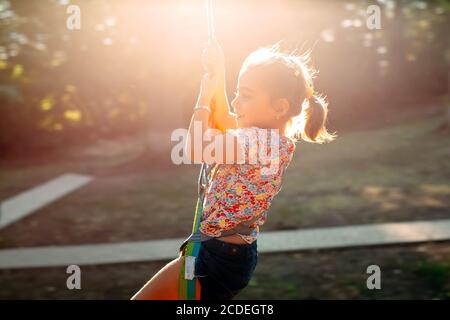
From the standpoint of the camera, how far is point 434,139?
44.4 ft

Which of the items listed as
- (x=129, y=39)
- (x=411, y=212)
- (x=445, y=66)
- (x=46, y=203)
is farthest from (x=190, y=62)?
(x=445, y=66)

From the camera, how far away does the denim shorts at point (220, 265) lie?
2.54 m

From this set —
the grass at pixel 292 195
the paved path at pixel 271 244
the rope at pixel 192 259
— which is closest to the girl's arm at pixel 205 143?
the rope at pixel 192 259

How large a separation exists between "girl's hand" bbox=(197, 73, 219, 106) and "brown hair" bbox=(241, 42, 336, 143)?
131mm

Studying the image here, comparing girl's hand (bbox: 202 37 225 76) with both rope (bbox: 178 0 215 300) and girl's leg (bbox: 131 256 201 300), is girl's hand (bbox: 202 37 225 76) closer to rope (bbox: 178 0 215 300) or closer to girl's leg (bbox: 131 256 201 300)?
rope (bbox: 178 0 215 300)

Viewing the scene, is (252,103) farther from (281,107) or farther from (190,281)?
(190,281)

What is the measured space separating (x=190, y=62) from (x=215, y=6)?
1.78 metres

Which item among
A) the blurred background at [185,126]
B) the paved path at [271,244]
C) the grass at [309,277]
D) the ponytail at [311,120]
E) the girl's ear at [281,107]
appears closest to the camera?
the girl's ear at [281,107]

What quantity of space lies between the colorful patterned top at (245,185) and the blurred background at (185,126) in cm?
284

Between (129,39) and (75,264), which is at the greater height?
(129,39)

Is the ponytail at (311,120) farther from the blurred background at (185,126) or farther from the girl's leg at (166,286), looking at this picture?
the blurred background at (185,126)
